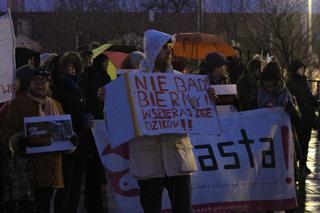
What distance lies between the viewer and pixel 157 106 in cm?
548

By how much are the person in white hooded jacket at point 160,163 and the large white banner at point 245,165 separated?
1566 mm

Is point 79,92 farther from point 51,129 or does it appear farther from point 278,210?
point 278,210

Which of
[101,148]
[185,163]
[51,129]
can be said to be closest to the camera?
[185,163]

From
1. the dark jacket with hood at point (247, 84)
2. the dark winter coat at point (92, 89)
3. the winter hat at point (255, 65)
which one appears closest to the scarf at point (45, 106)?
the dark winter coat at point (92, 89)

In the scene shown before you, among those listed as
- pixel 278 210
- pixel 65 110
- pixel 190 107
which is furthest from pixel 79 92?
pixel 278 210

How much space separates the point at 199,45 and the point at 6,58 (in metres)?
8.06

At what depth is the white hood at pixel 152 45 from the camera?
5.54 metres

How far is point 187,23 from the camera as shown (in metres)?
50.8

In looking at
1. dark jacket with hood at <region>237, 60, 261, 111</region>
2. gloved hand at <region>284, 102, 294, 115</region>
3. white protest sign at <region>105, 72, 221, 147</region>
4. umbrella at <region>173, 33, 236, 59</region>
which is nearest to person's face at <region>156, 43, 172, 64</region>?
white protest sign at <region>105, 72, 221, 147</region>

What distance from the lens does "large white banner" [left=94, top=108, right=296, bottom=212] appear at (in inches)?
281

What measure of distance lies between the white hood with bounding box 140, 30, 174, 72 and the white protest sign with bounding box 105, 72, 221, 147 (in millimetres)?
147

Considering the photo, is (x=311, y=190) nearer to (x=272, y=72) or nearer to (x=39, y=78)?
(x=272, y=72)

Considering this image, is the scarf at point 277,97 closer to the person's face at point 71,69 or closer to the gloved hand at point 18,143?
the person's face at point 71,69

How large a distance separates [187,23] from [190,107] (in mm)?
45636
